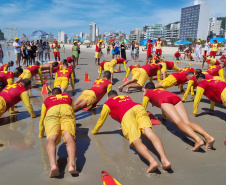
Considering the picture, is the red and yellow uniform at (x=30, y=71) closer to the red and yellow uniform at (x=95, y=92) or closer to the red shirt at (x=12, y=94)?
the red shirt at (x=12, y=94)

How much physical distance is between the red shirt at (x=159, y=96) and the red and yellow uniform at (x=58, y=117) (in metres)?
2.06

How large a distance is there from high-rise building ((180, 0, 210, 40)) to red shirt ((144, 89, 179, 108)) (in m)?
173

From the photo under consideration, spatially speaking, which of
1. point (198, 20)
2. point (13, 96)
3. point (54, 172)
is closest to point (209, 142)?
point (54, 172)

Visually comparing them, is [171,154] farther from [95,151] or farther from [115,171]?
[95,151]

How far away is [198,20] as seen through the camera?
513 ft

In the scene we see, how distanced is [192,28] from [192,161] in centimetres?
18273

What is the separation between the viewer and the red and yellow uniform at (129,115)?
3576 millimetres

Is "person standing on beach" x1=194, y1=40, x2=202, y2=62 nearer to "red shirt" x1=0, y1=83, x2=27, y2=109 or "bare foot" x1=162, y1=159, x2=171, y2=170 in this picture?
"red shirt" x1=0, y1=83, x2=27, y2=109

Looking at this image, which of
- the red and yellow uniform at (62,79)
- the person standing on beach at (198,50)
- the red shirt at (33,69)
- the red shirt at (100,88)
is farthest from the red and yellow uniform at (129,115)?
the person standing on beach at (198,50)

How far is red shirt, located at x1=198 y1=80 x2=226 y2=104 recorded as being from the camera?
5.29 meters

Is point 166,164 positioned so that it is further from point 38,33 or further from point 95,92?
point 38,33

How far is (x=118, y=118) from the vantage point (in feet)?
13.6

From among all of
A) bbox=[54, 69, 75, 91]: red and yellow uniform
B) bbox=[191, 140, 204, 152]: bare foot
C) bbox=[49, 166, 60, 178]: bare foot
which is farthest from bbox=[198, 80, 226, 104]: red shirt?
bbox=[54, 69, 75, 91]: red and yellow uniform

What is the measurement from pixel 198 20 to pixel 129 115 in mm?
178242
